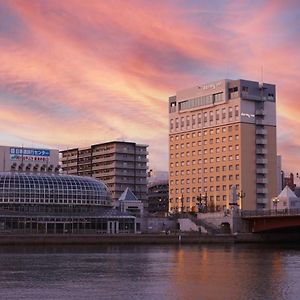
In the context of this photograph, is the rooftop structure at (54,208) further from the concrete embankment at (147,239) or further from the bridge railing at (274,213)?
the bridge railing at (274,213)

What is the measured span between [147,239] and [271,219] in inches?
1147

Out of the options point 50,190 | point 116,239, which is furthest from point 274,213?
point 50,190

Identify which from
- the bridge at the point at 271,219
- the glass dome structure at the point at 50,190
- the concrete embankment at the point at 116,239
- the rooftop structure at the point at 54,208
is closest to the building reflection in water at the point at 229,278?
the concrete embankment at the point at 116,239

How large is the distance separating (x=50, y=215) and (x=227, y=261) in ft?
265

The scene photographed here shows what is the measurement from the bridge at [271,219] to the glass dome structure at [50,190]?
37.9 metres

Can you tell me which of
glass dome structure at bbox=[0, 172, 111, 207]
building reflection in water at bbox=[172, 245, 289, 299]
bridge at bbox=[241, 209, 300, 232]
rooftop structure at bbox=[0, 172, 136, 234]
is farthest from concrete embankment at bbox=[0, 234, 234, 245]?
building reflection in water at bbox=[172, 245, 289, 299]

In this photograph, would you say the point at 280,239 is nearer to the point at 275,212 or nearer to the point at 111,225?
the point at 275,212

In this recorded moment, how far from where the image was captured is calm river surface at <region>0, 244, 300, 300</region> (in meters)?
60.9

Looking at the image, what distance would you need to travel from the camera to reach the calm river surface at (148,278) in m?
60.9

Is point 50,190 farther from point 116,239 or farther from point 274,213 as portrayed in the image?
point 274,213

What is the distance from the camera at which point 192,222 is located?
19188 centimetres

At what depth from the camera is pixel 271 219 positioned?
168m

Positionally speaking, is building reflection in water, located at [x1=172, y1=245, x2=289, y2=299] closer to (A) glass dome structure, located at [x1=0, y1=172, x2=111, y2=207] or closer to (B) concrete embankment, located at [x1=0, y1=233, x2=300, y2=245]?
(B) concrete embankment, located at [x1=0, y1=233, x2=300, y2=245]

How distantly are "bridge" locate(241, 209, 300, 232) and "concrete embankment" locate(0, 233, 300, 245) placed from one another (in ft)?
11.1
